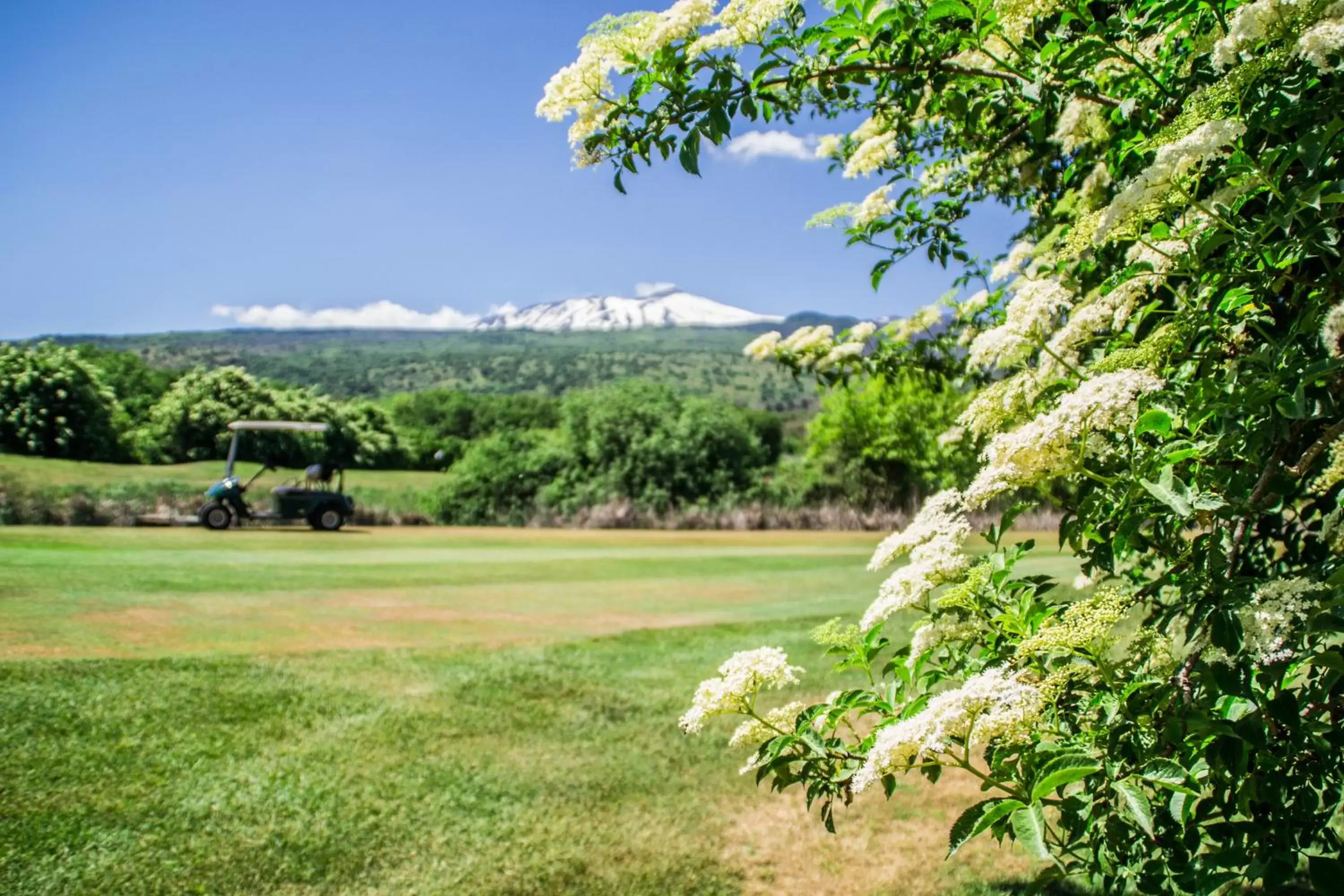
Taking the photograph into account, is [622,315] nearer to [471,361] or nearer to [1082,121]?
[471,361]

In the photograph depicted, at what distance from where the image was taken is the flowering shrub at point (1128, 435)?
1724mm

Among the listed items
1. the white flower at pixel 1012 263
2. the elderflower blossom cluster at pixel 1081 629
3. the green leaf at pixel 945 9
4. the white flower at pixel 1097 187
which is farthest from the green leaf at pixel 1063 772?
the white flower at pixel 1012 263

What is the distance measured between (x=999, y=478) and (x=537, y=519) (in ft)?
52.6

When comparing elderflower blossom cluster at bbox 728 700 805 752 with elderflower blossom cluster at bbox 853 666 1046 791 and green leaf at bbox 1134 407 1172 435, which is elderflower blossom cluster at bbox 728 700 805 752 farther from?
green leaf at bbox 1134 407 1172 435

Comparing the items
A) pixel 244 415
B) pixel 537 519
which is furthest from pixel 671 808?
pixel 244 415

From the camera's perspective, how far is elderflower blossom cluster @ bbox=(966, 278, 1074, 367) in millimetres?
2307

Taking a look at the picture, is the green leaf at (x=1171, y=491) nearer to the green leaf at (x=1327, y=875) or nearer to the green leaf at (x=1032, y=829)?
the green leaf at (x=1032, y=829)

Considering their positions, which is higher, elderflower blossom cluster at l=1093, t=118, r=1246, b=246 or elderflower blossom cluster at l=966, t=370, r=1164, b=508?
elderflower blossom cluster at l=1093, t=118, r=1246, b=246

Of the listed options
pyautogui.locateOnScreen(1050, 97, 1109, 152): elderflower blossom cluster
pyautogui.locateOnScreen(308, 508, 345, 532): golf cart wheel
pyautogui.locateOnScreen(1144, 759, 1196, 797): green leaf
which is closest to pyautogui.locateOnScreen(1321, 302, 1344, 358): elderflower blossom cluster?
pyautogui.locateOnScreen(1144, 759, 1196, 797): green leaf

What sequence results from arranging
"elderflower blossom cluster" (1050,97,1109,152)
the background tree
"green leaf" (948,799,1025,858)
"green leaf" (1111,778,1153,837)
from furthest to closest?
the background tree < "elderflower blossom cluster" (1050,97,1109,152) < "green leaf" (948,799,1025,858) < "green leaf" (1111,778,1153,837)

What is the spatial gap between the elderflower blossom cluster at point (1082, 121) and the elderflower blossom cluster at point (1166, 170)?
29.7 inches

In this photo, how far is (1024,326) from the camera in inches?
91.0

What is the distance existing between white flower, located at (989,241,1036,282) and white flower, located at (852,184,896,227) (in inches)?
28.3

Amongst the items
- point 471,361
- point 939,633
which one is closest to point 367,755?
point 939,633
